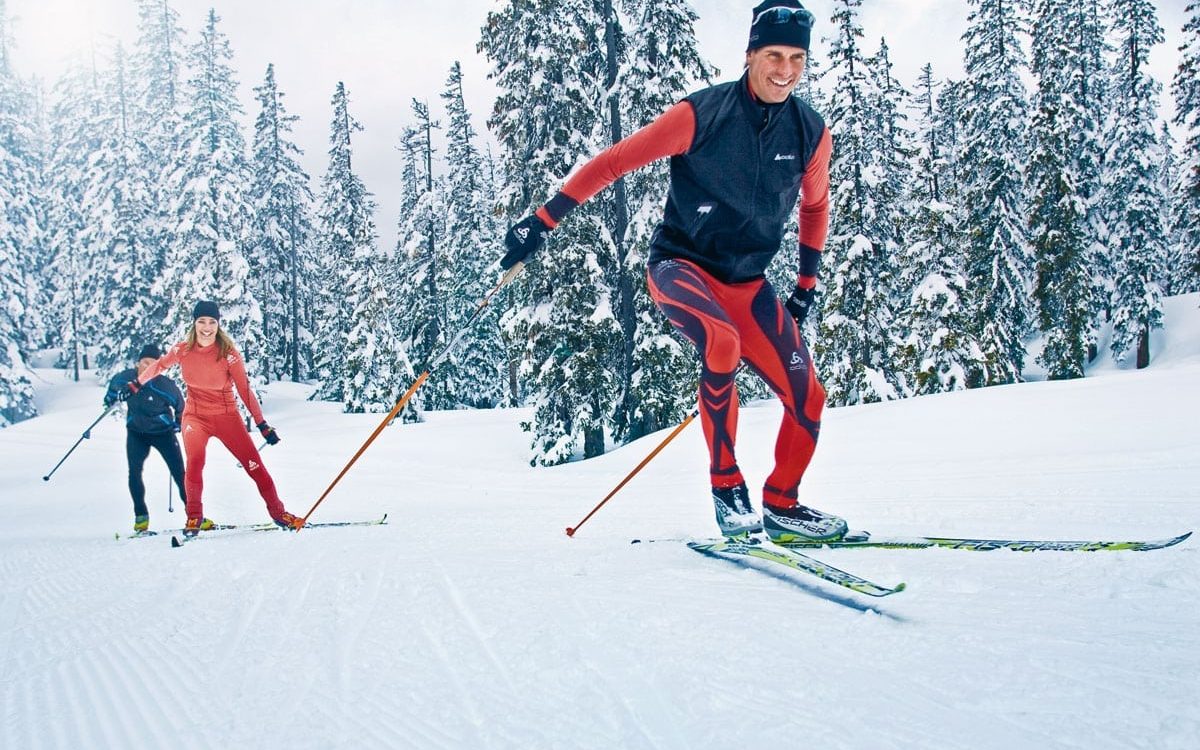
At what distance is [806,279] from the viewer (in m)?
4.39

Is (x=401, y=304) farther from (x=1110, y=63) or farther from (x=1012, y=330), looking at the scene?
(x=1110, y=63)

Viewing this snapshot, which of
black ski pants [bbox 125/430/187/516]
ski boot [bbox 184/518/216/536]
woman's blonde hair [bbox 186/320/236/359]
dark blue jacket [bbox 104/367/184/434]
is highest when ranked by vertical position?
woman's blonde hair [bbox 186/320/236/359]

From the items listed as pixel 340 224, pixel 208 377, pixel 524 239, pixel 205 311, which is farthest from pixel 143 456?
pixel 340 224

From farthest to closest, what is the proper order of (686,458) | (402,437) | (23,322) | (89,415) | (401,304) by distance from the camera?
(23,322)
(401,304)
(89,415)
(402,437)
(686,458)

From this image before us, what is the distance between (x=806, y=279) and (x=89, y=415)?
36.3 m

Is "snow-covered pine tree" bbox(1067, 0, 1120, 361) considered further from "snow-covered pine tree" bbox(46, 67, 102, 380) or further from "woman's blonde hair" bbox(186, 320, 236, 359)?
"snow-covered pine tree" bbox(46, 67, 102, 380)

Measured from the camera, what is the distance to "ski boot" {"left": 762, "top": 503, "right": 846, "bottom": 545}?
3.62 m

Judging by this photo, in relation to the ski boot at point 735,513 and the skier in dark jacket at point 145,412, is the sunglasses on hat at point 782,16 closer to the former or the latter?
the ski boot at point 735,513

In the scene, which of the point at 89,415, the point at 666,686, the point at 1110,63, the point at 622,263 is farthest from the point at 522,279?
the point at 1110,63

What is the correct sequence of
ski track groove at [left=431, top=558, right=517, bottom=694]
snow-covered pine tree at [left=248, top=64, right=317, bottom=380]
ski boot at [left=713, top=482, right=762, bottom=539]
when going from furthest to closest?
1. snow-covered pine tree at [left=248, top=64, right=317, bottom=380]
2. ski boot at [left=713, top=482, right=762, bottom=539]
3. ski track groove at [left=431, top=558, right=517, bottom=694]

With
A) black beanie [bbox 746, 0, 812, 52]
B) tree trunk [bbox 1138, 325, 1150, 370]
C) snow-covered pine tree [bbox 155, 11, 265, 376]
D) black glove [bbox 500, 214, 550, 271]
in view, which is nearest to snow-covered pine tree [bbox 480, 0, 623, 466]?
black glove [bbox 500, 214, 550, 271]

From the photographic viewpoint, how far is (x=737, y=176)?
12.0ft

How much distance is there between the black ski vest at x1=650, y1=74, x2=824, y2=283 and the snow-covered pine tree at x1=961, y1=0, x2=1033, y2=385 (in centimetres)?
2784

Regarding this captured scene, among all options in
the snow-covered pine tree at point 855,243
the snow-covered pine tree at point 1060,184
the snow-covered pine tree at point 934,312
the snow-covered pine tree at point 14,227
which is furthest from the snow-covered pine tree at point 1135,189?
the snow-covered pine tree at point 14,227
